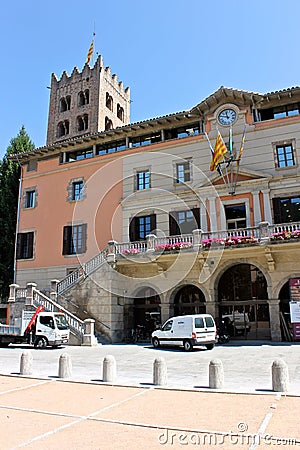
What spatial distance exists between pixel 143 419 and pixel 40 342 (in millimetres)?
14650

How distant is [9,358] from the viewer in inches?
620

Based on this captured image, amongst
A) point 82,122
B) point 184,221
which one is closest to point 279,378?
point 184,221

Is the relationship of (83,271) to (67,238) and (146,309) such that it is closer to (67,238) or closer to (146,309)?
(146,309)

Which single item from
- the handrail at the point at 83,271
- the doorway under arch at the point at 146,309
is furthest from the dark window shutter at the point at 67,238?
the doorway under arch at the point at 146,309

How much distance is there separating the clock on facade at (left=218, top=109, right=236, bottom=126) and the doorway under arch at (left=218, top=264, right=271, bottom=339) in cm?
921

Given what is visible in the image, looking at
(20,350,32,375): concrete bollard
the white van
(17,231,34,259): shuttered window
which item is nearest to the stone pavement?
(20,350,32,375): concrete bollard

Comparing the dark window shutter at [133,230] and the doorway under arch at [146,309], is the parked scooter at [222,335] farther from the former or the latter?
the dark window shutter at [133,230]

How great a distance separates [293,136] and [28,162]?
20703 millimetres

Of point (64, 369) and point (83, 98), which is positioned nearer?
point (64, 369)

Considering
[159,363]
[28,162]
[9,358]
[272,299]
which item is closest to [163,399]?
[159,363]

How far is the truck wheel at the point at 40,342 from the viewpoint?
19839 millimetres

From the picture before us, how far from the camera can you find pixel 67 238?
91.8 ft

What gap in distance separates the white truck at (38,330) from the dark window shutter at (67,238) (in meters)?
7.26

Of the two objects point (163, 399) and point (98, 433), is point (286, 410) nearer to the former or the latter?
point (163, 399)
